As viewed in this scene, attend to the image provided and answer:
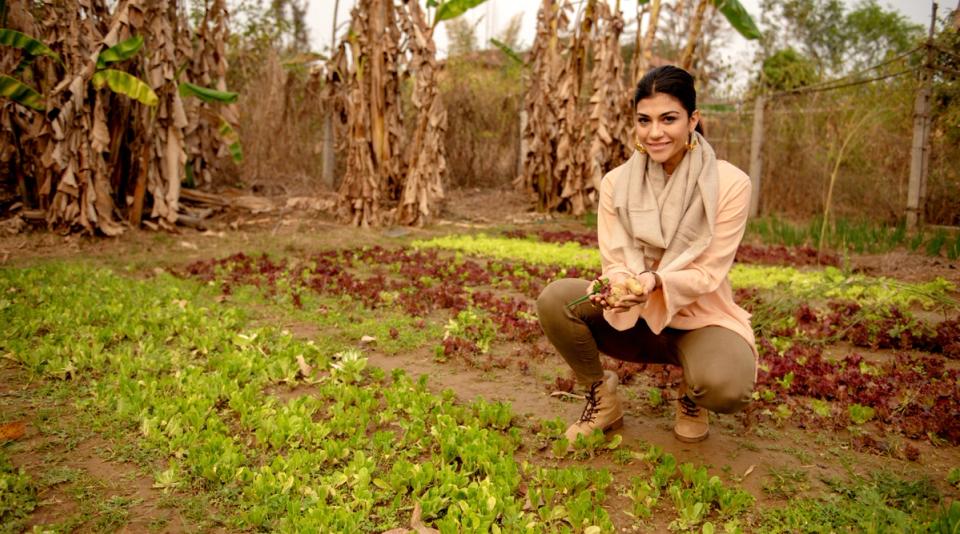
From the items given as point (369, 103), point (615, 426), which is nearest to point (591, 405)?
point (615, 426)

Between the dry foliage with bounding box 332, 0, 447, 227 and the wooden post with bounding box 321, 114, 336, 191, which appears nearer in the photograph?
the dry foliage with bounding box 332, 0, 447, 227

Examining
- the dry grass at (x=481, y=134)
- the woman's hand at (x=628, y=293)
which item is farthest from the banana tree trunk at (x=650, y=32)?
the woman's hand at (x=628, y=293)

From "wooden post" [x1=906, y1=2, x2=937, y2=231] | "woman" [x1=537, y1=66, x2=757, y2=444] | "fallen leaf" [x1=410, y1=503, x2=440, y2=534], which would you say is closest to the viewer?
"fallen leaf" [x1=410, y1=503, x2=440, y2=534]

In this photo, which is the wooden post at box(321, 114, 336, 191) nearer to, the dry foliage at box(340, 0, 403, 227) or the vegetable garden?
the dry foliage at box(340, 0, 403, 227)

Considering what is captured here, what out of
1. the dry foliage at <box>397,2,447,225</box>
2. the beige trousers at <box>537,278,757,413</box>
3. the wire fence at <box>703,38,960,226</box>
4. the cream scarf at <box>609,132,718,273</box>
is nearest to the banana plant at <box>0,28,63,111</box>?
the dry foliage at <box>397,2,447,225</box>

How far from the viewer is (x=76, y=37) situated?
7719mm

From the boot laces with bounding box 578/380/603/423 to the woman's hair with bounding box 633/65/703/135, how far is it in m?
1.31

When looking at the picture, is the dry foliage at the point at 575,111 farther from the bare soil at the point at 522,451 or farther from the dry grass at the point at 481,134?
the bare soil at the point at 522,451

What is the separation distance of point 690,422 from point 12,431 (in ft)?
10.2

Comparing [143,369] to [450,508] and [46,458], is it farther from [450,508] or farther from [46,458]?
[450,508]

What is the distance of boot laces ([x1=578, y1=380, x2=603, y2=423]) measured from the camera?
306 centimetres

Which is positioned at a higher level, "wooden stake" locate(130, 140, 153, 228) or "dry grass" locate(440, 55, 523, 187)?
"dry grass" locate(440, 55, 523, 187)

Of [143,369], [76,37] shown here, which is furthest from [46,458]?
[76,37]

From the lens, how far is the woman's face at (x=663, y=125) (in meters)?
2.70
